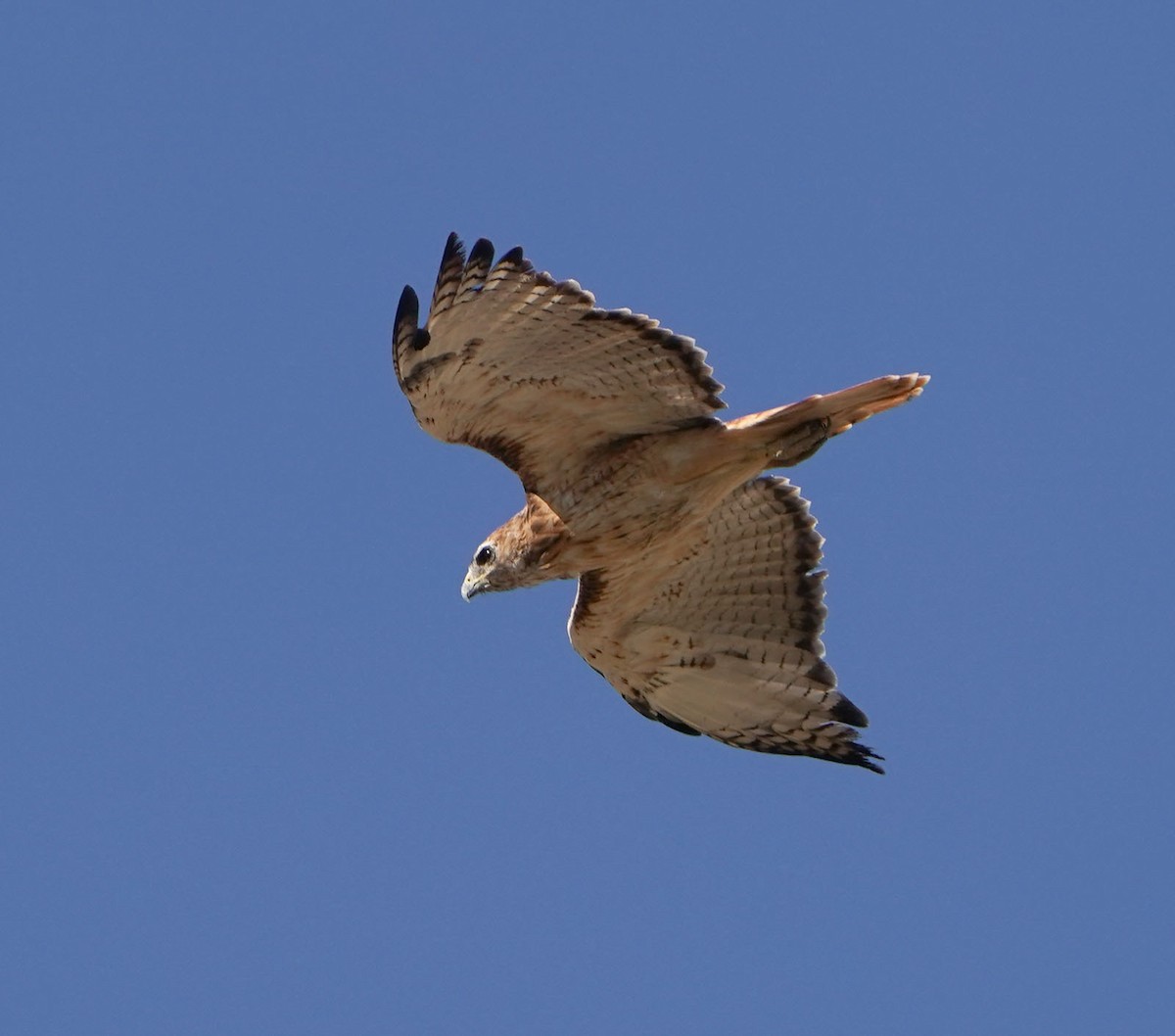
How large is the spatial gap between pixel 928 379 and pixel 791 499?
1570mm

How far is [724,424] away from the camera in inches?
402

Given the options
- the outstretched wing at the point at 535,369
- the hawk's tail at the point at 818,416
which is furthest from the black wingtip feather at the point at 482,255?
the hawk's tail at the point at 818,416

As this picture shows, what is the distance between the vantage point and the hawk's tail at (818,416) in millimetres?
10039

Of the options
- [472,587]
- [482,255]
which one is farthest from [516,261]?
[472,587]

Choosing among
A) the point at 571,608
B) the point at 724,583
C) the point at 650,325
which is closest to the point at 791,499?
the point at 724,583

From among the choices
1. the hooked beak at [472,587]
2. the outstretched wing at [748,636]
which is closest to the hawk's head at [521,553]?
the hooked beak at [472,587]

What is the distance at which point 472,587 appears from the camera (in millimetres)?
10602

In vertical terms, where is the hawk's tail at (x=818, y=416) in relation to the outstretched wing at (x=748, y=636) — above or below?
above

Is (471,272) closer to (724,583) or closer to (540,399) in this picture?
(540,399)

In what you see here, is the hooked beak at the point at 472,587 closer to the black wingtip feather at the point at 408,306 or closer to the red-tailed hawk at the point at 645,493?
the red-tailed hawk at the point at 645,493

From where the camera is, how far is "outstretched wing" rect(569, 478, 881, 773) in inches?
447

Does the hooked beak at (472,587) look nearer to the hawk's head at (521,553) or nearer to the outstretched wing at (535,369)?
the hawk's head at (521,553)

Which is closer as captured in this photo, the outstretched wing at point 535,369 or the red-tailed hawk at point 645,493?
the outstretched wing at point 535,369

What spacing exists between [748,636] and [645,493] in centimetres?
145
